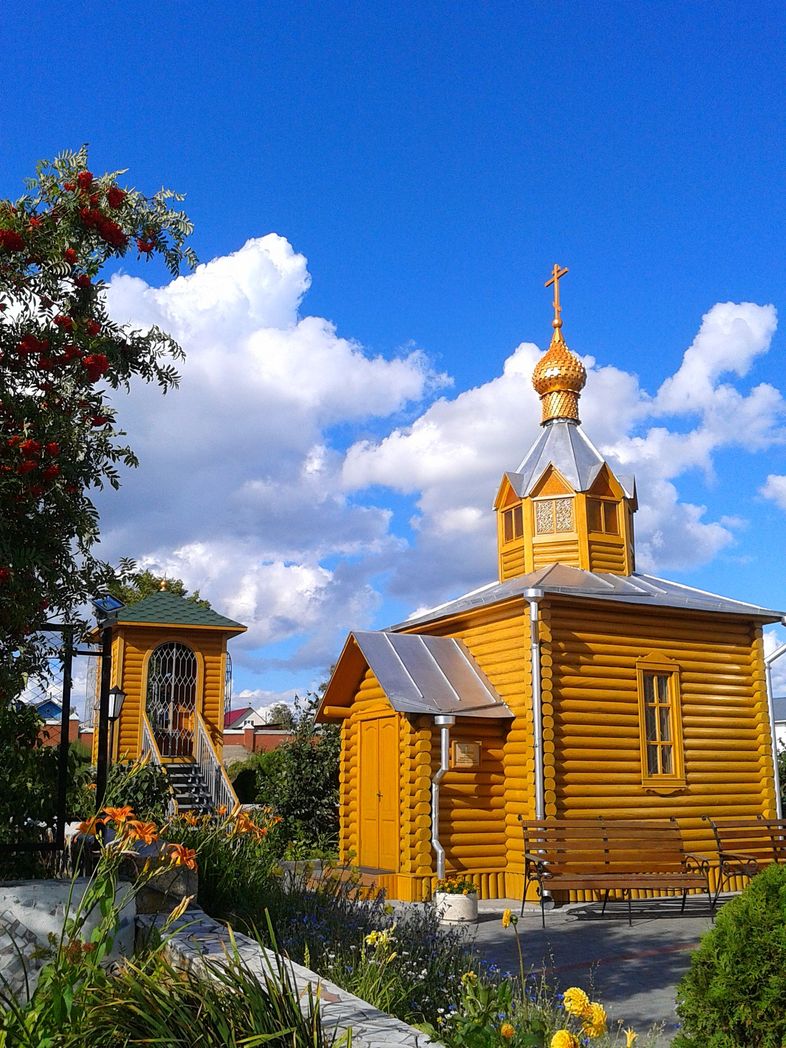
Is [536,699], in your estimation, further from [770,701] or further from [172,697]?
[172,697]

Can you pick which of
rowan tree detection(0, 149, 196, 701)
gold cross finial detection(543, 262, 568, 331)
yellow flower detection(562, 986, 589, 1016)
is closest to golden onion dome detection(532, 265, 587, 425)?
gold cross finial detection(543, 262, 568, 331)

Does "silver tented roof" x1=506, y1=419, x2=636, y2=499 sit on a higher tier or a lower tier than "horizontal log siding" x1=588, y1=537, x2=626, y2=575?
higher

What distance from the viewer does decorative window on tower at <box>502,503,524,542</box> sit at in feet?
49.9

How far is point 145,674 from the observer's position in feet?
62.6

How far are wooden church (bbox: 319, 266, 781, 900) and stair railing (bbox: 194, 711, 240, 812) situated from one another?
9.32 ft

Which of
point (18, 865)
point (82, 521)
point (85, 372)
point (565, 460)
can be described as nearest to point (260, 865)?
point (18, 865)

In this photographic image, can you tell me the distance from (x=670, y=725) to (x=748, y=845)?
6.16 ft

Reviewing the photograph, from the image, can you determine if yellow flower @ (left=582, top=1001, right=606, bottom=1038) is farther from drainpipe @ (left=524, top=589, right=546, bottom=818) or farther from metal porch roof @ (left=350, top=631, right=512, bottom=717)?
drainpipe @ (left=524, top=589, right=546, bottom=818)

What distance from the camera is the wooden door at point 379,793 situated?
12.7 m

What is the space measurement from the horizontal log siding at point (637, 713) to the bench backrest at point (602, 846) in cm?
60

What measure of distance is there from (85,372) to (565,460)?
10.9 m

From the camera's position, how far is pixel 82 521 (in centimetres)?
507

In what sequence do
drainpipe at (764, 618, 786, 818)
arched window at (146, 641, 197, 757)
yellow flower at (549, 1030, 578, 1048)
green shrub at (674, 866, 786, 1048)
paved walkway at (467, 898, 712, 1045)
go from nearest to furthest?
yellow flower at (549, 1030, 578, 1048)
green shrub at (674, 866, 786, 1048)
paved walkway at (467, 898, 712, 1045)
drainpipe at (764, 618, 786, 818)
arched window at (146, 641, 197, 757)

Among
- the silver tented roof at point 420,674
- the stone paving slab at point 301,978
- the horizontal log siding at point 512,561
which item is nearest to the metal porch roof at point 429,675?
the silver tented roof at point 420,674
